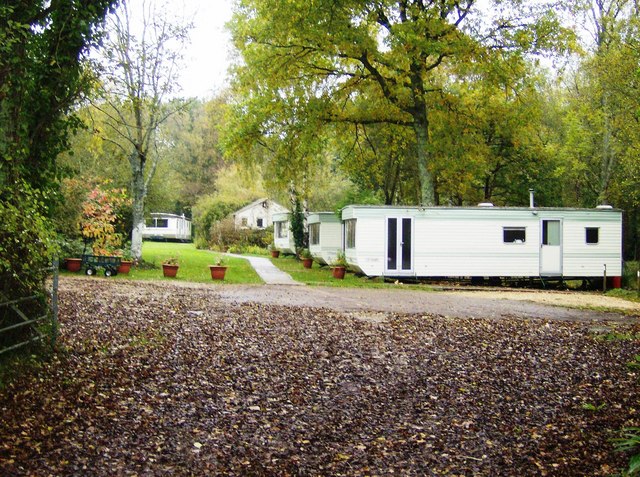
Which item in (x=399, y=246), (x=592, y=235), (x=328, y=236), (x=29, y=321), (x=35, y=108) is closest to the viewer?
(x=29, y=321)

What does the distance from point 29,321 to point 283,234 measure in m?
28.0

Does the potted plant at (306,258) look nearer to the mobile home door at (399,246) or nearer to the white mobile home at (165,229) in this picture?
the mobile home door at (399,246)

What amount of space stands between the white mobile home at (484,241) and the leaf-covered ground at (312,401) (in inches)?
396

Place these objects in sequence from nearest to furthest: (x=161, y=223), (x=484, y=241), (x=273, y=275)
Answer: (x=484, y=241), (x=273, y=275), (x=161, y=223)

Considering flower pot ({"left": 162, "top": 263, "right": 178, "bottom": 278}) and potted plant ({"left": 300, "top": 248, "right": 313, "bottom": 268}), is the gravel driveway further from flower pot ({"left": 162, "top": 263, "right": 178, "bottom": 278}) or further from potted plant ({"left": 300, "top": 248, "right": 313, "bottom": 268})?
potted plant ({"left": 300, "top": 248, "right": 313, "bottom": 268})

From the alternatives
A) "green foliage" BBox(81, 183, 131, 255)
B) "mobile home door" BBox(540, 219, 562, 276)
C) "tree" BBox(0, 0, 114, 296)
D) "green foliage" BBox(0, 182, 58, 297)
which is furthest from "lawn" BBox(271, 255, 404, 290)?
"green foliage" BBox(0, 182, 58, 297)

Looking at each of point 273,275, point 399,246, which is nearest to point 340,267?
point 399,246

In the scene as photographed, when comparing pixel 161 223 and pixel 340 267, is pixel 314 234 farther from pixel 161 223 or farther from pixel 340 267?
pixel 161 223

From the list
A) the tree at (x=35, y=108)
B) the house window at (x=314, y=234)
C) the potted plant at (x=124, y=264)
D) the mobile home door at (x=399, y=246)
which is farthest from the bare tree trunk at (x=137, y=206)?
the tree at (x=35, y=108)

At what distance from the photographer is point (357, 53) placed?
1989 centimetres

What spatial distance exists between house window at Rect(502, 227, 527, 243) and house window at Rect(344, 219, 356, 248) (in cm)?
481

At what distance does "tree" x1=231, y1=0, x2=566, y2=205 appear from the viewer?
59.8 ft

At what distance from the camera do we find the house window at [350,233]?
19781 millimetres

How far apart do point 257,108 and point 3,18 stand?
15.6m
